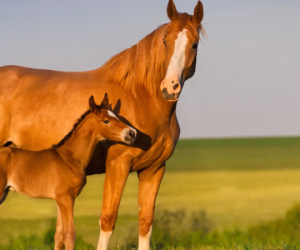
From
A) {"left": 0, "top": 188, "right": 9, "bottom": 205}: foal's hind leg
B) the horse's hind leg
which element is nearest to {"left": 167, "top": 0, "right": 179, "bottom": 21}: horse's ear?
the horse's hind leg

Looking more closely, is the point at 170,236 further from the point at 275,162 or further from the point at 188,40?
the point at 275,162

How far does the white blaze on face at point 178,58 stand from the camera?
Result: 774 cm

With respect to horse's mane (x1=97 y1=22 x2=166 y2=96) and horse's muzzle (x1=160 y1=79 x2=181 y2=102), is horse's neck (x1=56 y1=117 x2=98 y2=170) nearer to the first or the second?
horse's mane (x1=97 y1=22 x2=166 y2=96)

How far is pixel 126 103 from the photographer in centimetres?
843

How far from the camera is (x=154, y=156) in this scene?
8359 millimetres

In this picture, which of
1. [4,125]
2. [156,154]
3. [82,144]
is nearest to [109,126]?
[82,144]

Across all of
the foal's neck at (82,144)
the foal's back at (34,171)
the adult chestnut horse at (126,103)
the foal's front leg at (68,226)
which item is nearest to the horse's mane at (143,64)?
the adult chestnut horse at (126,103)

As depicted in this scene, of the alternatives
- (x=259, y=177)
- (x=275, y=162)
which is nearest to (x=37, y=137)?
(x=259, y=177)

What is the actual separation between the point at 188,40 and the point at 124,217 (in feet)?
31.3

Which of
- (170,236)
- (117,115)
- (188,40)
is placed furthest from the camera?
(170,236)

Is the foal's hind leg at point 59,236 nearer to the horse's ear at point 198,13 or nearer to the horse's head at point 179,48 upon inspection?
the horse's head at point 179,48

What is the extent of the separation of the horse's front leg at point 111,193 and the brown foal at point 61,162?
31 cm

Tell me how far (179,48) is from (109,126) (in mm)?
1295

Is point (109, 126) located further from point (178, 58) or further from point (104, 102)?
point (178, 58)
